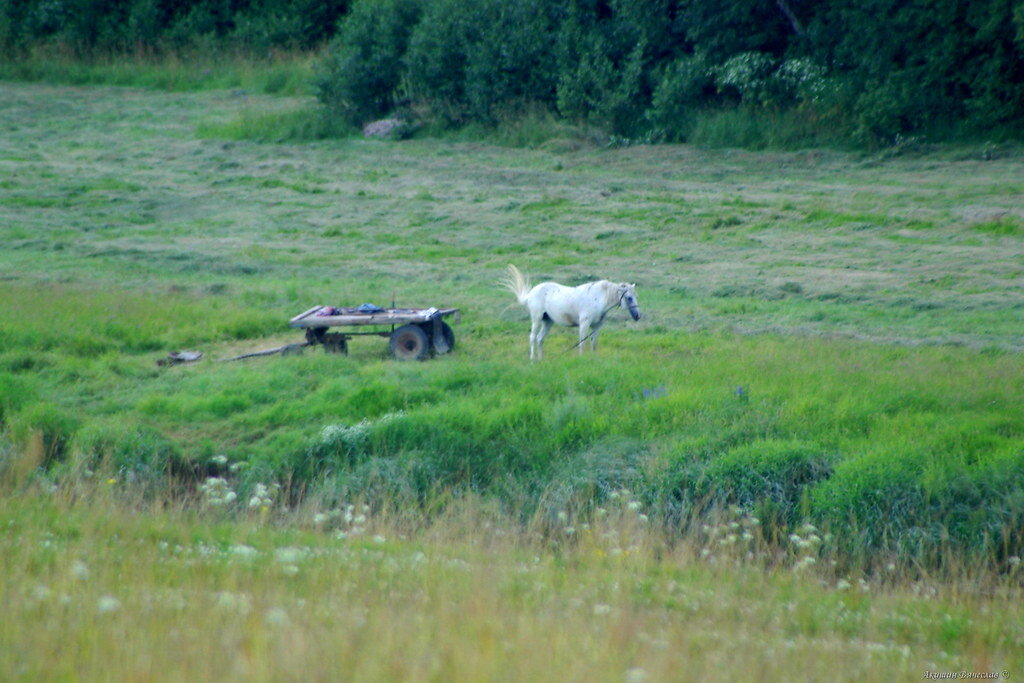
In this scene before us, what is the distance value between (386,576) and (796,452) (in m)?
4.88

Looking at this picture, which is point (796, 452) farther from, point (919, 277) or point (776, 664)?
point (919, 277)

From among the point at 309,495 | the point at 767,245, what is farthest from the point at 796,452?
the point at 767,245

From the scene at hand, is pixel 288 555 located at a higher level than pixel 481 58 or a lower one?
lower

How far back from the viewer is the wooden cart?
480 inches

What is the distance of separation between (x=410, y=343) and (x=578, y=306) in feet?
6.92

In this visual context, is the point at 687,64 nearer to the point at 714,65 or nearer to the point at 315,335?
the point at 714,65

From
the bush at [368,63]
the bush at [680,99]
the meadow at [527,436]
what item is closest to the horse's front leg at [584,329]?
the meadow at [527,436]

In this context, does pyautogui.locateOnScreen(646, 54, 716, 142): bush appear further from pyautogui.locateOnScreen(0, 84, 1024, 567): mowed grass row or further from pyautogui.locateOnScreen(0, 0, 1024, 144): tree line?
pyautogui.locateOnScreen(0, 84, 1024, 567): mowed grass row

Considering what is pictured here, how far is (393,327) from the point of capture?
12555mm

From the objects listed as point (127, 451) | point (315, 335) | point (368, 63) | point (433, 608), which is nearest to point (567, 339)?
point (315, 335)

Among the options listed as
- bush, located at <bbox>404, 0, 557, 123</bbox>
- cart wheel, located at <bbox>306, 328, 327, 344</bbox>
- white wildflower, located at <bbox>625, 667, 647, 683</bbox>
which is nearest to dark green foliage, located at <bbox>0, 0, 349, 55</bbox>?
bush, located at <bbox>404, 0, 557, 123</bbox>

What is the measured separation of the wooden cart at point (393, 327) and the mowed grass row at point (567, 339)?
1.11 ft

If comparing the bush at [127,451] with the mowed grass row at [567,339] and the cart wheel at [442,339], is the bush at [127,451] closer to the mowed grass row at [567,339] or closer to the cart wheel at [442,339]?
the mowed grass row at [567,339]

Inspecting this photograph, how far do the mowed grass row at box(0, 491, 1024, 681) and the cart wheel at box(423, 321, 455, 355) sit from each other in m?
5.03
